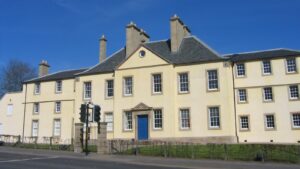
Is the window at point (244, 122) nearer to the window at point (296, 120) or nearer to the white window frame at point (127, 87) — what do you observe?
the window at point (296, 120)

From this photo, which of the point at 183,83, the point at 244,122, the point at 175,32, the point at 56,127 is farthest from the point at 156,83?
the point at 56,127

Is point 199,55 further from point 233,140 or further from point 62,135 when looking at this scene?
point 62,135

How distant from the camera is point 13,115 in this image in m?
49.9

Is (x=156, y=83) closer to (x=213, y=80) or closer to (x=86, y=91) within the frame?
(x=213, y=80)

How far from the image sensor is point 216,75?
119 ft

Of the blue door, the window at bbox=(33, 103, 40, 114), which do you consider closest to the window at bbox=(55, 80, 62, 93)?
the window at bbox=(33, 103, 40, 114)

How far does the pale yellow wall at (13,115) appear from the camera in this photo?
161ft

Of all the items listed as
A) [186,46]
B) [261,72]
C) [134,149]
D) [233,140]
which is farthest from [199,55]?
[134,149]

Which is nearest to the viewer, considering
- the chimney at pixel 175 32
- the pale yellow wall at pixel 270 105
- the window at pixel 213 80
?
the pale yellow wall at pixel 270 105

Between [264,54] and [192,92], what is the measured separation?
9333 mm

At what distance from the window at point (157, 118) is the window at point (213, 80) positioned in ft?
19.1

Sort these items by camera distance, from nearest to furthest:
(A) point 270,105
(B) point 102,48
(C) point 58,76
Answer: (A) point 270,105, (B) point 102,48, (C) point 58,76

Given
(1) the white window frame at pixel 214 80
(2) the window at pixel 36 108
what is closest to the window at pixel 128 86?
(1) the white window frame at pixel 214 80

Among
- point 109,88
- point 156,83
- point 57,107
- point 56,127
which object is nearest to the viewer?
point 156,83
